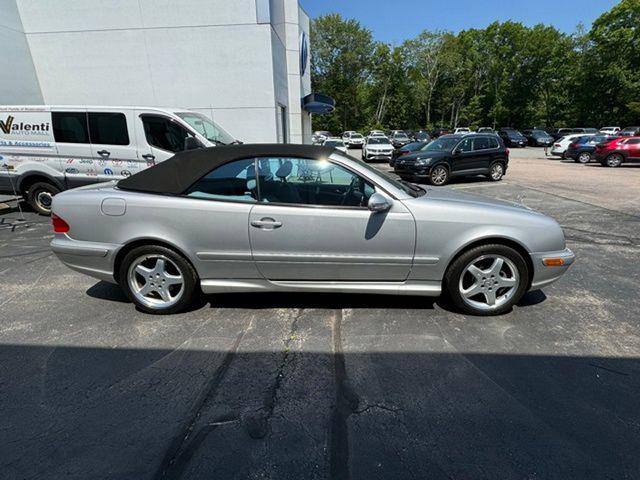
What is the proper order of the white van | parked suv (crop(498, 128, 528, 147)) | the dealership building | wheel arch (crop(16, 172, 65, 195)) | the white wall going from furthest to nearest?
parked suv (crop(498, 128, 528, 147)), the dealership building, the white wall, wheel arch (crop(16, 172, 65, 195)), the white van

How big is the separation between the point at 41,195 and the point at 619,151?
21.9 m

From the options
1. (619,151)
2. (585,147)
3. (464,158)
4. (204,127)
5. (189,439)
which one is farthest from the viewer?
(585,147)

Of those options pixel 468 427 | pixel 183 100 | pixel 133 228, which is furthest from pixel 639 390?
pixel 183 100

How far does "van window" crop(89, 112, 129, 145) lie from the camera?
262 inches

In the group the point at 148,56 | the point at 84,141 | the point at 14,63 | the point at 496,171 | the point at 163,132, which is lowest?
the point at 496,171

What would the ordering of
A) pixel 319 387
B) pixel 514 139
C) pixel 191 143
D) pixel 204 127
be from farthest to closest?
pixel 514 139 < pixel 204 127 < pixel 191 143 < pixel 319 387

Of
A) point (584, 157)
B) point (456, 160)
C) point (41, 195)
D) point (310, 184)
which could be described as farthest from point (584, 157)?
point (41, 195)

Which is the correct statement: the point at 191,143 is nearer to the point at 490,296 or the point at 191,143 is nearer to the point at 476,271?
the point at 476,271

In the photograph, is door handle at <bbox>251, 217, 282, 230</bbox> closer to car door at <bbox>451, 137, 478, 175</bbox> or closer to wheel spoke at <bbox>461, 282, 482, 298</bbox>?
wheel spoke at <bbox>461, 282, 482, 298</bbox>

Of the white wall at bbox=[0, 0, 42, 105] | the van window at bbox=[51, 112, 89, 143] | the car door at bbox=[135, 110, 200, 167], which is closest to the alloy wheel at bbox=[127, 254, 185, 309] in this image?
the car door at bbox=[135, 110, 200, 167]

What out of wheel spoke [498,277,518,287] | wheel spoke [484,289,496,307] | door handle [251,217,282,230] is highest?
door handle [251,217,282,230]

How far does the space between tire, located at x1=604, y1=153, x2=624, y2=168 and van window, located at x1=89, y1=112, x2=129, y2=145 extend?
66.1 feet

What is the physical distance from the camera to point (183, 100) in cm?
1074

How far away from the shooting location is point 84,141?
22.0ft
